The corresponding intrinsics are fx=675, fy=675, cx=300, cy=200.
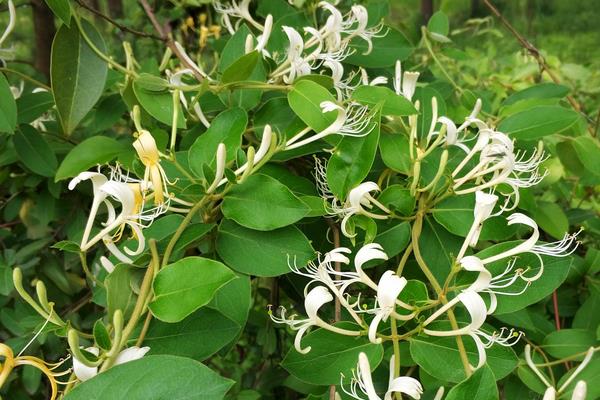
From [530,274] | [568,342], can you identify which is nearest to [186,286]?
[530,274]

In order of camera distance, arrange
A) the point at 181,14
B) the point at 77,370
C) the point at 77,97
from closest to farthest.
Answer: the point at 77,370 < the point at 77,97 < the point at 181,14

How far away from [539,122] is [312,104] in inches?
10.3

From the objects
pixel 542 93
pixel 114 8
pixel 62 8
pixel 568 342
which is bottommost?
pixel 114 8

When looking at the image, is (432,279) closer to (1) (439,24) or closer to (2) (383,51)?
(2) (383,51)

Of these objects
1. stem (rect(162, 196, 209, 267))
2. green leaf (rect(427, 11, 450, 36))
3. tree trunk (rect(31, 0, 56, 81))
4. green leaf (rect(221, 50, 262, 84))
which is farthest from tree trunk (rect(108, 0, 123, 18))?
stem (rect(162, 196, 209, 267))

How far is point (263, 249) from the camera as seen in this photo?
20.1 inches

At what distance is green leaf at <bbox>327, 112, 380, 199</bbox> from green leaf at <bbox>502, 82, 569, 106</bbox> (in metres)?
0.39

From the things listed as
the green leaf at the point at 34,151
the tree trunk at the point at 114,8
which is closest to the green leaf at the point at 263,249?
the green leaf at the point at 34,151

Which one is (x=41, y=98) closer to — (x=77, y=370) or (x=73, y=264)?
(x=73, y=264)

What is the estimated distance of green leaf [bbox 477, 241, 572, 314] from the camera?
0.50 metres

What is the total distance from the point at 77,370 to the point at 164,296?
68 mm

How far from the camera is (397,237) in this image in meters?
0.56

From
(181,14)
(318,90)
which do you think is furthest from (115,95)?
(181,14)

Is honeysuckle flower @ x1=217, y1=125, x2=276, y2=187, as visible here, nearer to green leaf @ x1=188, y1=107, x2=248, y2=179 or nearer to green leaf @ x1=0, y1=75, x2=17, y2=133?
green leaf @ x1=188, y1=107, x2=248, y2=179
